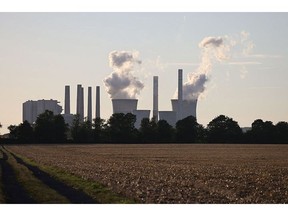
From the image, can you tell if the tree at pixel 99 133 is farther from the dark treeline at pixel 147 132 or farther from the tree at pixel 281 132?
the tree at pixel 281 132

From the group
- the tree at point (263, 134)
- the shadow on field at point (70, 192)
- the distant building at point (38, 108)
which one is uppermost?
the distant building at point (38, 108)

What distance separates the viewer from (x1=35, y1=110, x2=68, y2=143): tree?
15462 cm

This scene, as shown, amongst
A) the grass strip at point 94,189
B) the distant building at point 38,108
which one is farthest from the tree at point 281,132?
the grass strip at point 94,189

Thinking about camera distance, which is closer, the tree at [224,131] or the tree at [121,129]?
the tree at [224,131]

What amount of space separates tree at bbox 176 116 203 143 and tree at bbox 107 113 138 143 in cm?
1215

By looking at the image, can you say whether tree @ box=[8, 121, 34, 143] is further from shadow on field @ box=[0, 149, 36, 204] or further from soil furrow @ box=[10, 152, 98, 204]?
soil furrow @ box=[10, 152, 98, 204]

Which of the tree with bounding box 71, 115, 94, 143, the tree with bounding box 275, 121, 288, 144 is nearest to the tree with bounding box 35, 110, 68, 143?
the tree with bounding box 71, 115, 94, 143

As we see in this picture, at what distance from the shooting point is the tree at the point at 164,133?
6309 inches

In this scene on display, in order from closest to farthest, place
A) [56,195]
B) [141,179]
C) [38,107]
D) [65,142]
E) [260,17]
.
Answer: [56,195] < [260,17] < [141,179] < [65,142] < [38,107]
